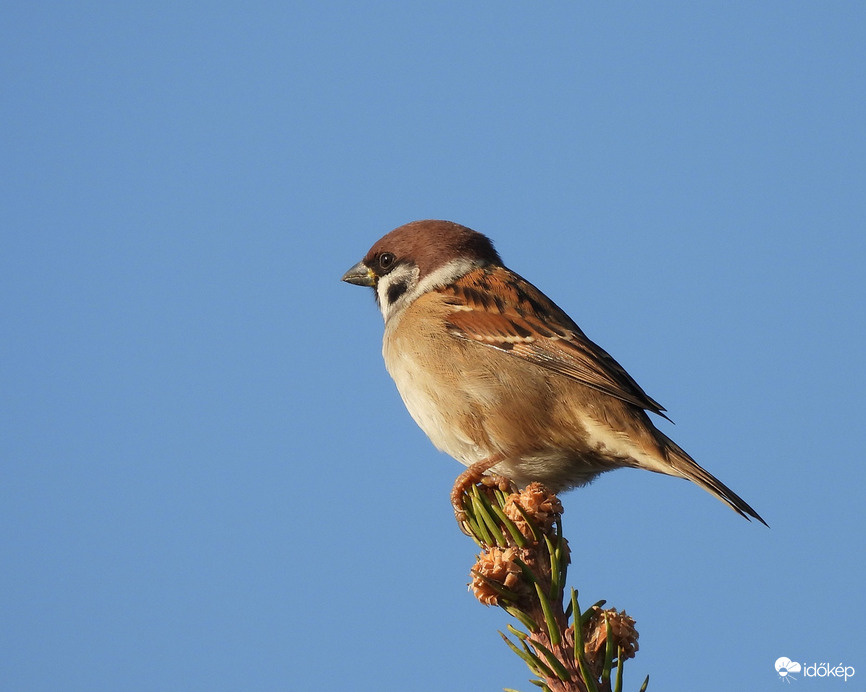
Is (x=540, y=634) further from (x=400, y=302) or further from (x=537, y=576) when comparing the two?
(x=400, y=302)

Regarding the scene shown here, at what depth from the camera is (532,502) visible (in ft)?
9.75

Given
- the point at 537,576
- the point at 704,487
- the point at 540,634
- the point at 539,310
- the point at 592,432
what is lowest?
the point at 540,634

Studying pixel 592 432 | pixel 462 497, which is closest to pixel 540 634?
pixel 462 497

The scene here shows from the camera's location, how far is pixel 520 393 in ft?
15.0

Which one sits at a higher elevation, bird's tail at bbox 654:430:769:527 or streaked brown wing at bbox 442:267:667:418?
streaked brown wing at bbox 442:267:667:418

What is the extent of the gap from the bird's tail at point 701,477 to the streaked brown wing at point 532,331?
317mm

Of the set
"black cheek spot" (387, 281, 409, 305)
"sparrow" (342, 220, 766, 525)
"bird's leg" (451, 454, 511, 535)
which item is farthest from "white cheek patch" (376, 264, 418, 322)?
"bird's leg" (451, 454, 511, 535)

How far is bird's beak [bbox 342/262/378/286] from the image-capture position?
5836 millimetres

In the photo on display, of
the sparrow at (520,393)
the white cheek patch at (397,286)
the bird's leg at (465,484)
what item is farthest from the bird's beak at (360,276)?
the bird's leg at (465,484)

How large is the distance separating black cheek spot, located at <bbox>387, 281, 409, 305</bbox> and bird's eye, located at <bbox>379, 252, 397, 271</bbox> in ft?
0.46

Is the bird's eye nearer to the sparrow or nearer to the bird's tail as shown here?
the sparrow

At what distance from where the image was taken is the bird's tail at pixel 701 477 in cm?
376

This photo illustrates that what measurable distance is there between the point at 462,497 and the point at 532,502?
545 millimetres

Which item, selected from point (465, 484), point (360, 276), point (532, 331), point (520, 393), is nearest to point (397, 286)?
point (360, 276)
